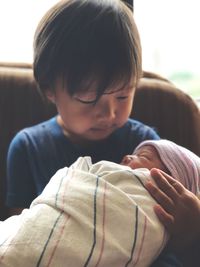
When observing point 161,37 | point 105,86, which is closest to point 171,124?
point 105,86

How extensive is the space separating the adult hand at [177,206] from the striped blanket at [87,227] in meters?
0.02

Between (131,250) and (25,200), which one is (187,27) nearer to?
(25,200)

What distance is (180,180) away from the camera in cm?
104

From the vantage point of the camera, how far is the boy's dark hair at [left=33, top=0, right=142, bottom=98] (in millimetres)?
995

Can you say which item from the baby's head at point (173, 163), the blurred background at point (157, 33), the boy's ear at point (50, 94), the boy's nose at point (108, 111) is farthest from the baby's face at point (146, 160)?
the blurred background at point (157, 33)

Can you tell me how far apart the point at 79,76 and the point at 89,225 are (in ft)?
1.12

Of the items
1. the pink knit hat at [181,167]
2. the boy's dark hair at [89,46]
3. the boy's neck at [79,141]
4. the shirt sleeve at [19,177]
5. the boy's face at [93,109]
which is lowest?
the shirt sleeve at [19,177]

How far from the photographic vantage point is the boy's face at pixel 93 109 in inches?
40.2

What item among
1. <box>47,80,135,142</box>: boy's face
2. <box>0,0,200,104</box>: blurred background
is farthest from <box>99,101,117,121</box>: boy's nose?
<box>0,0,200,104</box>: blurred background

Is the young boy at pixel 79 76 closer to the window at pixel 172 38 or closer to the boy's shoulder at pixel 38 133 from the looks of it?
the boy's shoulder at pixel 38 133

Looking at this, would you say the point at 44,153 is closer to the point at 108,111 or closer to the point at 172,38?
the point at 108,111

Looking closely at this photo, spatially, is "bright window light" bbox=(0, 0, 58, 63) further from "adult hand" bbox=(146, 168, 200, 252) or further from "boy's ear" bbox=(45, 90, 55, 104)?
"adult hand" bbox=(146, 168, 200, 252)

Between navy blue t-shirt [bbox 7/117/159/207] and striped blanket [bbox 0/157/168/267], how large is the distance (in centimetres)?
24

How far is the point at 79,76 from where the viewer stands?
100 centimetres
